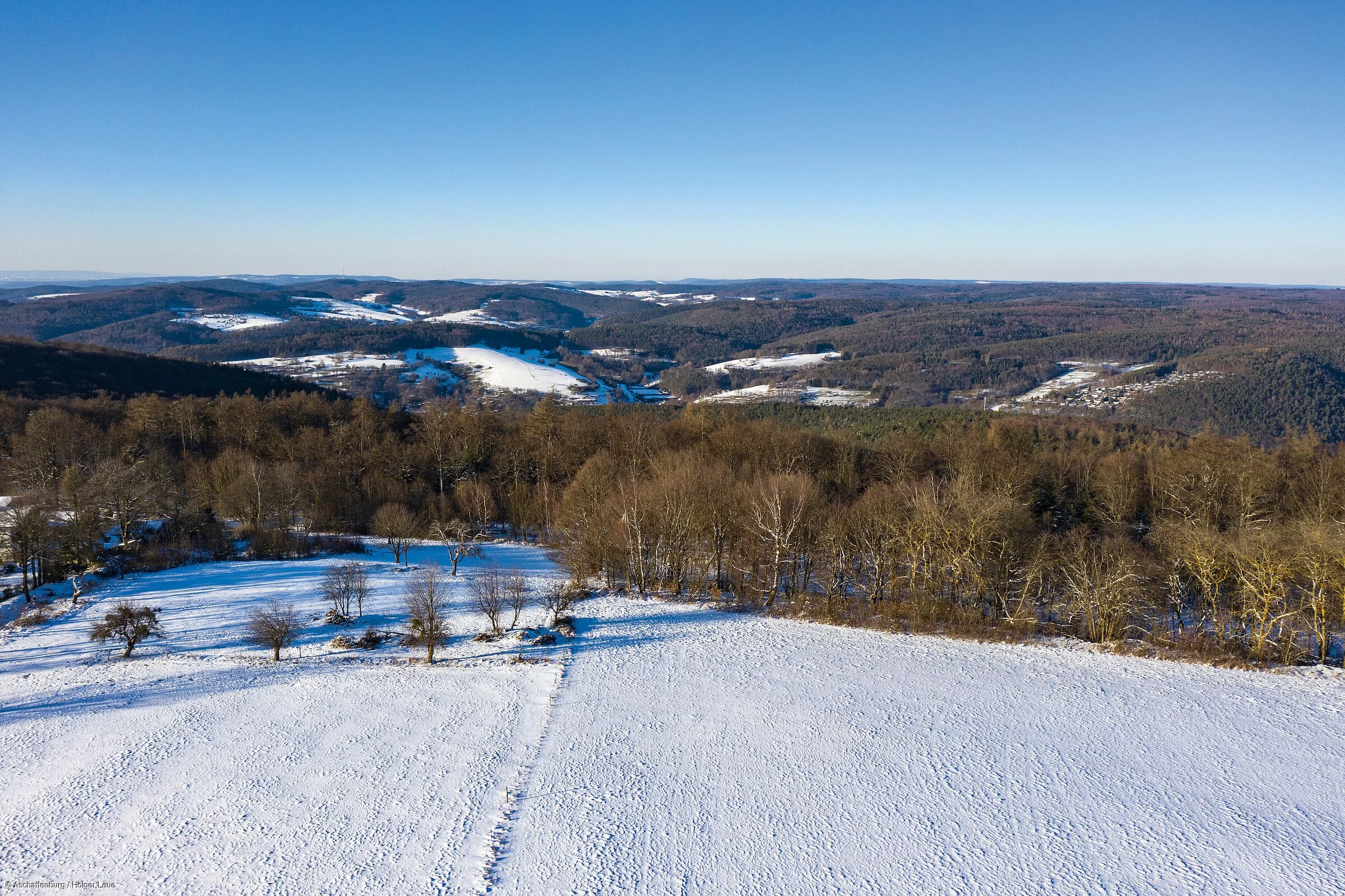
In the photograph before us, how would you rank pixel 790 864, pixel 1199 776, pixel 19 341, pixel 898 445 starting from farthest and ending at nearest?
pixel 19 341, pixel 898 445, pixel 1199 776, pixel 790 864

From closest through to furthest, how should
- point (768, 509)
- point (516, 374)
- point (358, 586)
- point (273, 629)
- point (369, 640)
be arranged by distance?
point (273, 629)
point (369, 640)
point (358, 586)
point (768, 509)
point (516, 374)

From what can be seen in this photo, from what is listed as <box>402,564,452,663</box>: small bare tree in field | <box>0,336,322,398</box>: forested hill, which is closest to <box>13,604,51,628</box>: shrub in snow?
<box>402,564,452,663</box>: small bare tree in field

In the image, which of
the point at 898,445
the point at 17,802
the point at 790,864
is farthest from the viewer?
the point at 898,445

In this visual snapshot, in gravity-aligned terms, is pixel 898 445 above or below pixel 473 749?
above

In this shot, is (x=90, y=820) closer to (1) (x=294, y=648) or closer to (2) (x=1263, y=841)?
(1) (x=294, y=648)

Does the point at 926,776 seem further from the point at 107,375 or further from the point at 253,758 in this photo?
the point at 107,375

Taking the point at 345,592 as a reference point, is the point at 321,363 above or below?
above

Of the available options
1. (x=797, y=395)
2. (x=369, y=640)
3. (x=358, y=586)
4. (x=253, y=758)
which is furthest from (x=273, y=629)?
(x=797, y=395)

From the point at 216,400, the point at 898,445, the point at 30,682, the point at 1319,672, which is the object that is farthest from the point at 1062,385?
the point at 30,682
